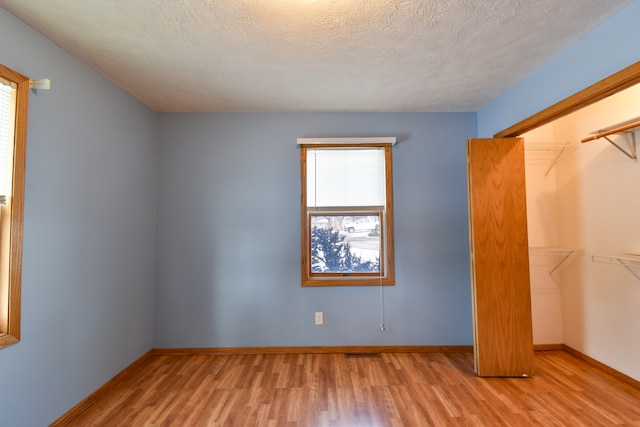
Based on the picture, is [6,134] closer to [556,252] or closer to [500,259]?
[500,259]

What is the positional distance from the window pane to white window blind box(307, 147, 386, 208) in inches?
6.4

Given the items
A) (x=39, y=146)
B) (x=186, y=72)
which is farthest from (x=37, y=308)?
(x=186, y=72)

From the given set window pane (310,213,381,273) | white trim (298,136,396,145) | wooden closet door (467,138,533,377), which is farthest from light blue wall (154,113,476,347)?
wooden closet door (467,138,533,377)

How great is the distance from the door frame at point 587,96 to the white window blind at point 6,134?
3.34 meters

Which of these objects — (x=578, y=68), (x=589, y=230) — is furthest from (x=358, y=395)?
(x=578, y=68)

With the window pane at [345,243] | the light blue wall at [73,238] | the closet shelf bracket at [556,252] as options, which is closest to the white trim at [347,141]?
the window pane at [345,243]

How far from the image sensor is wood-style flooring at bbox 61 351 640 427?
193 cm

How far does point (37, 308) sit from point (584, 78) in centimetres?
367

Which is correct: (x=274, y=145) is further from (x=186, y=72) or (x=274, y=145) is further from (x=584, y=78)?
(x=584, y=78)

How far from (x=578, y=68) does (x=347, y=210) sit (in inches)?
79.6

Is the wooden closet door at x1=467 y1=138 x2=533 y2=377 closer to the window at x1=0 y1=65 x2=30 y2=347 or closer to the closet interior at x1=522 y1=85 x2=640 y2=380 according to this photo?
the closet interior at x1=522 y1=85 x2=640 y2=380

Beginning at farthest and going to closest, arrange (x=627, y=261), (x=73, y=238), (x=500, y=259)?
1. (x=500, y=259)
2. (x=627, y=261)
3. (x=73, y=238)

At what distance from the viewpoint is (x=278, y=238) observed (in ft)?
9.75

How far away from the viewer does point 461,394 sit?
2.21 metres
